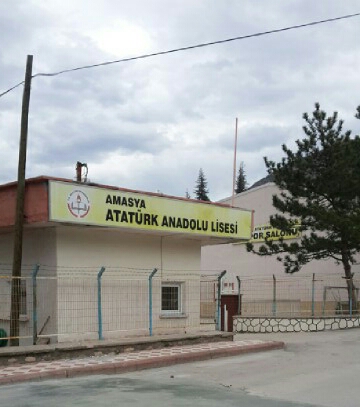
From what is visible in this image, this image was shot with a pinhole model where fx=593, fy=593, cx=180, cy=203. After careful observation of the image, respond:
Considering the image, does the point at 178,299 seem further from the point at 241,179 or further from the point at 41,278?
A: the point at 241,179

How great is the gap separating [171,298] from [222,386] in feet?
23.2

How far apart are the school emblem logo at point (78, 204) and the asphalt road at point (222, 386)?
3927 millimetres

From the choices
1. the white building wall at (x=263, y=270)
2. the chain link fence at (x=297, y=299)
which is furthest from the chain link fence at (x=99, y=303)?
the white building wall at (x=263, y=270)

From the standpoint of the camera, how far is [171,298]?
1709 centimetres

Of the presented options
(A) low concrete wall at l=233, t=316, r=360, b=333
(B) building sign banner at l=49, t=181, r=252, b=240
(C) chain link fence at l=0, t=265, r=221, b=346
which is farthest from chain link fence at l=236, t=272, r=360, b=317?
(B) building sign banner at l=49, t=181, r=252, b=240

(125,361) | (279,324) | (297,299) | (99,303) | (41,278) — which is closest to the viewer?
(125,361)

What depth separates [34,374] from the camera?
A: 10688 millimetres

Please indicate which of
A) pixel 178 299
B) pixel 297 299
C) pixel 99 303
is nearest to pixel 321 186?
pixel 297 299

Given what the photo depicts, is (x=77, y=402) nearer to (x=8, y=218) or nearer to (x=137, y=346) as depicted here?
(x=137, y=346)

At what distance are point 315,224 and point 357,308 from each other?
3.70 metres

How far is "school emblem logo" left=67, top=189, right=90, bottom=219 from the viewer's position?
1341 cm

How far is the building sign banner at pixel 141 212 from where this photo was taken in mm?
13352

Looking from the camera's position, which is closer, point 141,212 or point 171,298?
point 141,212

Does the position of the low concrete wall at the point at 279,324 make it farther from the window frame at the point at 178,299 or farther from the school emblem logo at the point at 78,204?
the school emblem logo at the point at 78,204
